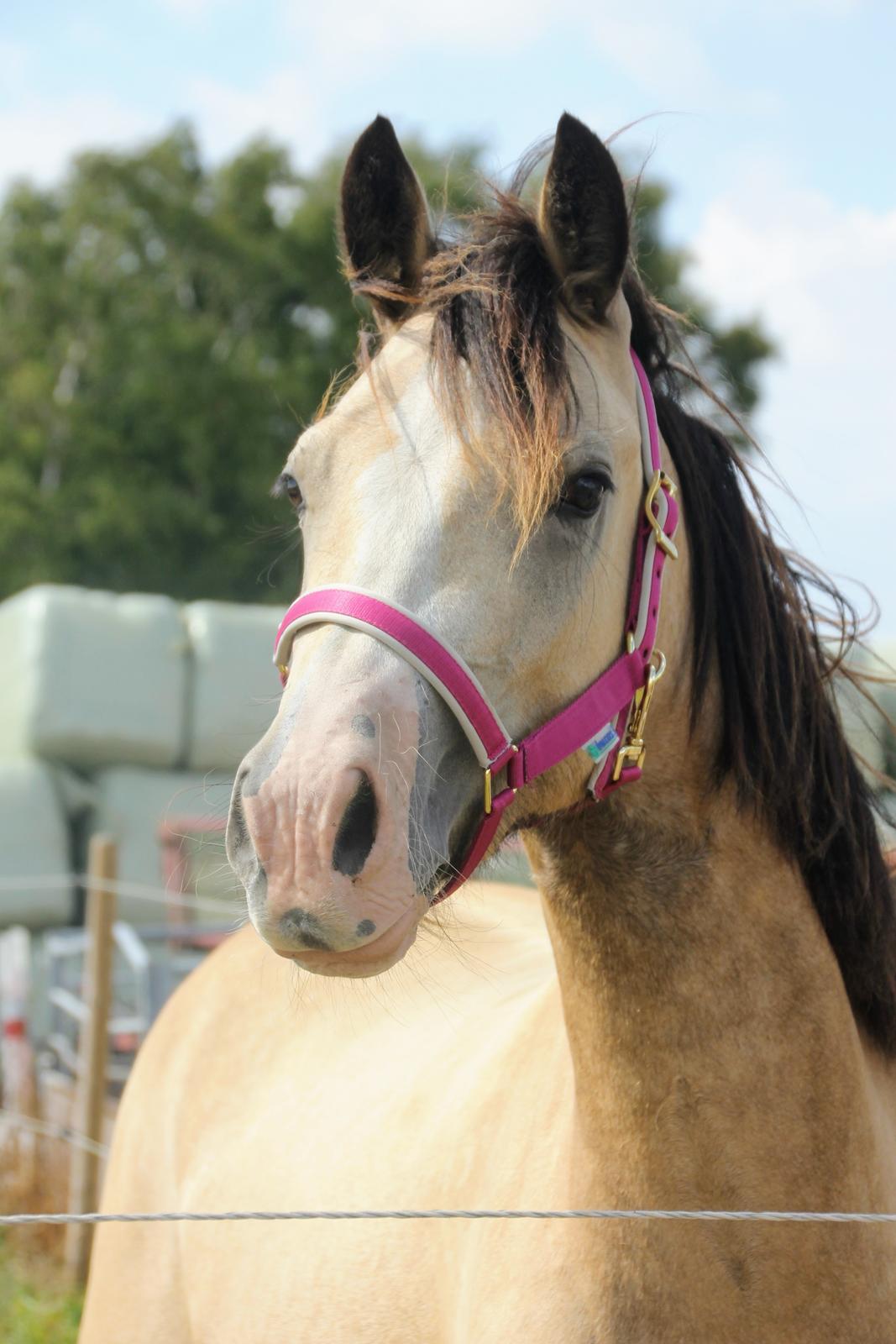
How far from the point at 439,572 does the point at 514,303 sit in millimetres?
437

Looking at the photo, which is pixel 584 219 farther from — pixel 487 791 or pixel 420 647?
pixel 487 791

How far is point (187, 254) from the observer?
2114 cm

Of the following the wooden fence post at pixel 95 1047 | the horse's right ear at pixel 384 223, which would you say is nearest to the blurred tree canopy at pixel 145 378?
the wooden fence post at pixel 95 1047

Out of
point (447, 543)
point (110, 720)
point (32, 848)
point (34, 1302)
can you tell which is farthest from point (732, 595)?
point (110, 720)

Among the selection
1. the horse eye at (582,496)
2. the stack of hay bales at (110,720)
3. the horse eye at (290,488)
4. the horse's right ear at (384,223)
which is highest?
the stack of hay bales at (110,720)

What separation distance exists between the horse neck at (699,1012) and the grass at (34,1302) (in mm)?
3412

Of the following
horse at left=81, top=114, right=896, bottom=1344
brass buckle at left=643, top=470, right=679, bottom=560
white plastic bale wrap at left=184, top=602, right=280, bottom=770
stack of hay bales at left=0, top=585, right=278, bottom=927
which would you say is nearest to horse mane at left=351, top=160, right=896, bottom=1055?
horse at left=81, top=114, right=896, bottom=1344

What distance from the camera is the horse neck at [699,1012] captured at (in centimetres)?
171

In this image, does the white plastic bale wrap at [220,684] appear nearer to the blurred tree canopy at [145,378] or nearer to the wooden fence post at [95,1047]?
the wooden fence post at [95,1047]

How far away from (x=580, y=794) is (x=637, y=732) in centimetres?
12

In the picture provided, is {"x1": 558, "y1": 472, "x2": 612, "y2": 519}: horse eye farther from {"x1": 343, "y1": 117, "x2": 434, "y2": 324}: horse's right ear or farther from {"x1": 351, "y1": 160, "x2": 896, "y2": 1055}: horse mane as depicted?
{"x1": 343, "y1": 117, "x2": 434, "y2": 324}: horse's right ear

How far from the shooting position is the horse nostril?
4.73 feet

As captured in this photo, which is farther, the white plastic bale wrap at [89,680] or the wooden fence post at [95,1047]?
the white plastic bale wrap at [89,680]

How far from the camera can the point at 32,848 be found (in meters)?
10.4
